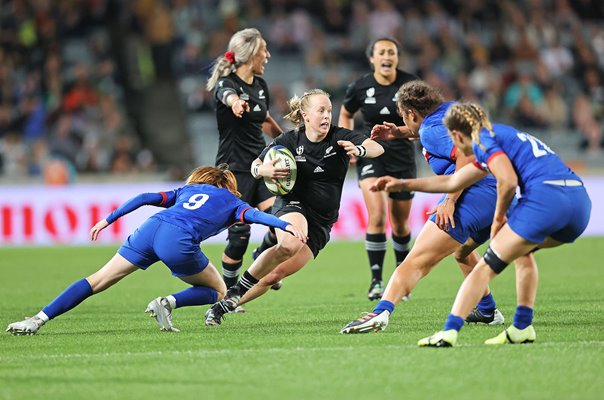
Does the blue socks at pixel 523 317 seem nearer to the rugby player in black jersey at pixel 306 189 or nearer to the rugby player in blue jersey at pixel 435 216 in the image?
the rugby player in blue jersey at pixel 435 216

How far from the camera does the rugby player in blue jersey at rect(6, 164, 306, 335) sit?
26.7ft

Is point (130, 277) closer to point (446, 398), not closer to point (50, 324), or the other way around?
point (50, 324)

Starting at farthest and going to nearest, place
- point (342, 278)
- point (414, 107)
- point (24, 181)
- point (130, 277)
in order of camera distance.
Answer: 1. point (24, 181)
2. point (130, 277)
3. point (342, 278)
4. point (414, 107)

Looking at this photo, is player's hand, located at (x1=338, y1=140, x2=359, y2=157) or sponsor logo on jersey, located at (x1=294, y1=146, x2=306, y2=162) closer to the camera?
player's hand, located at (x1=338, y1=140, x2=359, y2=157)

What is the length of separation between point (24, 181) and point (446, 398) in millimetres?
15096

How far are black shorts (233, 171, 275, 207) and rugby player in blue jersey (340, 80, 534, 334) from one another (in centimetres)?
249

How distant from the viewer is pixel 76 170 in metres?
20.5

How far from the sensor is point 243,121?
10.4 meters

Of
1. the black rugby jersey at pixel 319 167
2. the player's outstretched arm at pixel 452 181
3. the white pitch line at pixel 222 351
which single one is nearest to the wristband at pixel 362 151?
the black rugby jersey at pixel 319 167

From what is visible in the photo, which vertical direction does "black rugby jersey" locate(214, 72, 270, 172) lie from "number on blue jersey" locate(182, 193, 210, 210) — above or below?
above

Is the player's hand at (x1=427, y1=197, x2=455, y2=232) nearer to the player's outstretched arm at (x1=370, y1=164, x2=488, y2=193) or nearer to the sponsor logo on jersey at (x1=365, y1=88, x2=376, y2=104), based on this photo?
the player's outstretched arm at (x1=370, y1=164, x2=488, y2=193)

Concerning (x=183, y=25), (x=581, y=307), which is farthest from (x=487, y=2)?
(x=581, y=307)

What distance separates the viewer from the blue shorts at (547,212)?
6.91 meters

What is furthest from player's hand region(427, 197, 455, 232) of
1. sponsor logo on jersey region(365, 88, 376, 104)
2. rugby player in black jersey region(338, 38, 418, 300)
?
sponsor logo on jersey region(365, 88, 376, 104)
